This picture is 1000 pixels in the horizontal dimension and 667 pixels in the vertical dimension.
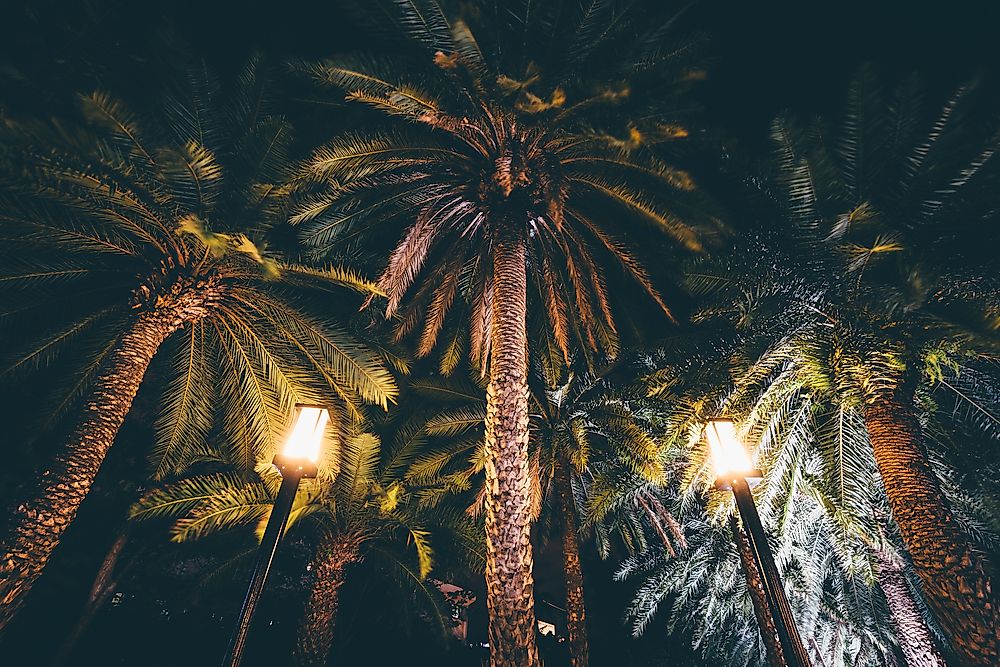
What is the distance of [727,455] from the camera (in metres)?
4.08

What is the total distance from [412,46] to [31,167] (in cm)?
484

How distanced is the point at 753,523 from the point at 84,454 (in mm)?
6793

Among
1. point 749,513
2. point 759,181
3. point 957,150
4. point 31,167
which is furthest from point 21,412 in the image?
point 957,150

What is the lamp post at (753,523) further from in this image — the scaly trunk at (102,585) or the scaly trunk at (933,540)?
the scaly trunk at (102,585)

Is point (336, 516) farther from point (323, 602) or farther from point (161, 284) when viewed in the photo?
point (161, 284)

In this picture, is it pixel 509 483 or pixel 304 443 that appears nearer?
pixel 304 443

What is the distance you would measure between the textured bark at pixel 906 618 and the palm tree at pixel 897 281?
24.5 ft

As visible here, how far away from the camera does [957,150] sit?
6211 mm

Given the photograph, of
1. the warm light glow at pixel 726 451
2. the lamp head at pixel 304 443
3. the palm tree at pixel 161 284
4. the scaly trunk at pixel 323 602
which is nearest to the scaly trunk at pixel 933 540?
the warm light glow at pixel 726 451

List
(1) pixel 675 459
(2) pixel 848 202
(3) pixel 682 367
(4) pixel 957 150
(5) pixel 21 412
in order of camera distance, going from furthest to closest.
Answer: (1) pixel 675 459 → (5) pixel 21 412 → (3) pixel 682 367 → (2) pixel 848 202 → (4) pixel 957 150

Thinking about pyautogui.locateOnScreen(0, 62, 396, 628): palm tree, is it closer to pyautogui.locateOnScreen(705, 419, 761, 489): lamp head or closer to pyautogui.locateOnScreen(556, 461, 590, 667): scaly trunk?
pyautogui.locateOnScreen(705, 419, 761, 489): lamp head

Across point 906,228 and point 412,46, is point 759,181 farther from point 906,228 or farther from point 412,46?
point 412,46

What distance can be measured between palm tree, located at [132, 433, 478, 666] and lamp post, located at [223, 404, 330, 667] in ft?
17.6

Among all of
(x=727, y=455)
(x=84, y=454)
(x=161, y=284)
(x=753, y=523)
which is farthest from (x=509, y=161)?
(x=84, y=454)
